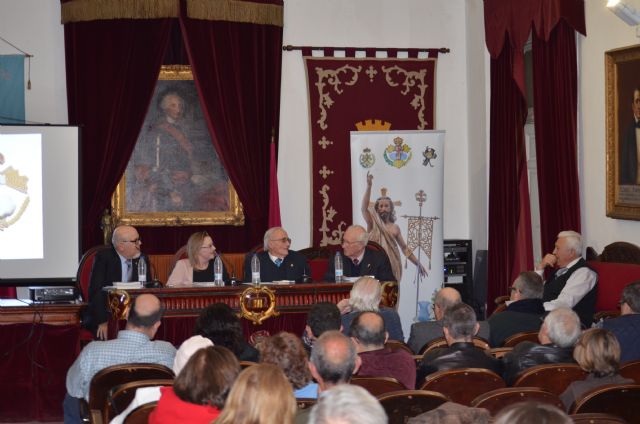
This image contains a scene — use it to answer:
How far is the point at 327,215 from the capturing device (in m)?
10.7

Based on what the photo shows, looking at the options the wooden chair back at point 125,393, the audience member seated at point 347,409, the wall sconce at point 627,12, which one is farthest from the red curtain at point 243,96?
the audience member seated at point 347,409

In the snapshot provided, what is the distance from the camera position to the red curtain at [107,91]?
33.0 feet

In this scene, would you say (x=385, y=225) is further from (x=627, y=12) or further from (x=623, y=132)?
(x=627, y=12)

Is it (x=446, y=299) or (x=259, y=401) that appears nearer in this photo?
(x=259, y=401)

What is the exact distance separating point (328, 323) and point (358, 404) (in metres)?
2.79

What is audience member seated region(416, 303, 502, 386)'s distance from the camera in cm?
490

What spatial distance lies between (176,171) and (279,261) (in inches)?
99.0

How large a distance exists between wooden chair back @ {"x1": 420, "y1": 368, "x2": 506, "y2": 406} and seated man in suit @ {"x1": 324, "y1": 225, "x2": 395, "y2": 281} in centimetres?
383

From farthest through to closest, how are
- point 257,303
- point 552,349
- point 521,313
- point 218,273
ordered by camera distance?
point 218,273, point 257,303, point 521,313, point 552,349

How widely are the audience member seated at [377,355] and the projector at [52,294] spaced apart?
3.27 m

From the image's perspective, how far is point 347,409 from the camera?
251 cm

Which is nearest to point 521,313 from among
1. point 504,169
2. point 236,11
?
point 504,169

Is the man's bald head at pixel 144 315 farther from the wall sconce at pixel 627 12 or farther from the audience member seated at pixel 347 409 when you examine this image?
the wall sconce at pixel 627 12

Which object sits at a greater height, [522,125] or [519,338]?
[522,125]
